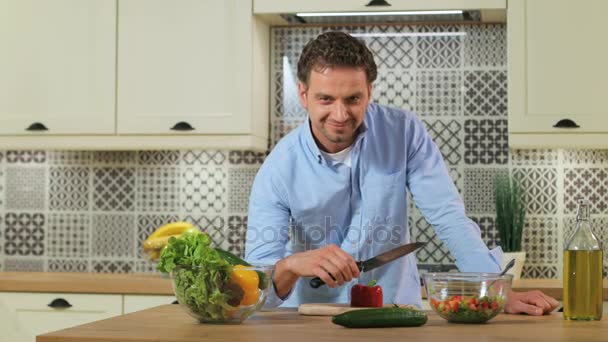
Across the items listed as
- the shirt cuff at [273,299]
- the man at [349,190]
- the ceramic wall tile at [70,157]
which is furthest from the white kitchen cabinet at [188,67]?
the shirt cuff at [273,299]

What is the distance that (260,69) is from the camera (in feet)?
12.8

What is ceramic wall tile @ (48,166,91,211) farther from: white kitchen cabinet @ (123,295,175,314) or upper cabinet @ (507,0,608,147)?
Result: upper cabinet @ (507,0,608,147)

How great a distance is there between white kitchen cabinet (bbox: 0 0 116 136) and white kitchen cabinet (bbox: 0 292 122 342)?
68 cm

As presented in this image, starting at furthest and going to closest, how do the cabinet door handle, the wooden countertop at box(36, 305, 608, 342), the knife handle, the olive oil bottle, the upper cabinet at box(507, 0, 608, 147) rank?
the cabinet door handle → the upper cabinet at box(507, 0, 608, 147) → the knife handle → the olive oil bottle → the wooden countertop at box(36, 305, 608, 342)

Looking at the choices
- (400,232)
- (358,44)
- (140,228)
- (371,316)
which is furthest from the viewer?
(140,228)

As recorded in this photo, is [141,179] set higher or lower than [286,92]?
lower

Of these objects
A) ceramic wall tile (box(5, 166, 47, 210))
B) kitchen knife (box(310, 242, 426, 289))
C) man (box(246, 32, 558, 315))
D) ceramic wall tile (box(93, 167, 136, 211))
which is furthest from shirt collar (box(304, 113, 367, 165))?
ceramic wall tile (box(5, 166, 47, 210))

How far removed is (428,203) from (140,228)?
1.88 m

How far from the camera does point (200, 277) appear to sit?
73.8 inches

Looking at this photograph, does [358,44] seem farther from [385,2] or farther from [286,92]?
[286,92]

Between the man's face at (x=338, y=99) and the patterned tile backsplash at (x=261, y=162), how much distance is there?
4.94ft

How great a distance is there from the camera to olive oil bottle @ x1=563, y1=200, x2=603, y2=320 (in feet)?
6.47

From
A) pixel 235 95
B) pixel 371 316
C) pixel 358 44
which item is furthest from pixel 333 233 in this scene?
pixel 235 95

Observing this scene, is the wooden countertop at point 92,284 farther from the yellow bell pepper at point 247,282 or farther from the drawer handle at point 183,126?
the yellow bell pepper at point 247,282
